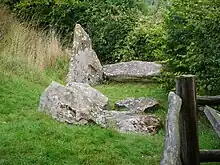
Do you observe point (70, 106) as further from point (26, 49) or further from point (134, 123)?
point (26, 49)

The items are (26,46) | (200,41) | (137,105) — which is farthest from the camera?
(26,46)

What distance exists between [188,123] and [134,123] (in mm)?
3147

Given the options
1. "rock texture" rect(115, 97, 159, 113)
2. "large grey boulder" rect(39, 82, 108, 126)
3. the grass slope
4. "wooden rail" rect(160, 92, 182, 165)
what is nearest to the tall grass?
"rock texture" rect(115, 97, 159, 113)

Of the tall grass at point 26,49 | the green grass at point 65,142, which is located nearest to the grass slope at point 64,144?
the green grass at point 65,142

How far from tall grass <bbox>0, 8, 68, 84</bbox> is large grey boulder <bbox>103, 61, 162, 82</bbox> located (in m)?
1.31

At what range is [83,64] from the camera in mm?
11273

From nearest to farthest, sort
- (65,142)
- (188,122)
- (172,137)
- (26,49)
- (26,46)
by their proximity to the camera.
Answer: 1. (172,137)
2. (188,122)
3. (65,142)
4. (26,49)
5. (26,46)

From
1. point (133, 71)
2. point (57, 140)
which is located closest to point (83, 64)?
point (133, 71)

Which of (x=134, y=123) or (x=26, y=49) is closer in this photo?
(x=134, y=123)

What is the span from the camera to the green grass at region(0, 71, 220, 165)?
4895 mm

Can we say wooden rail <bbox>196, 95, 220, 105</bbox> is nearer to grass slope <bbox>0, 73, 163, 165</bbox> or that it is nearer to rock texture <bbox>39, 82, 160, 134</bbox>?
grass slope <bbox>0, 73, 163, 165</bbox>

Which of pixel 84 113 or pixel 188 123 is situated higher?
pixel 188 123

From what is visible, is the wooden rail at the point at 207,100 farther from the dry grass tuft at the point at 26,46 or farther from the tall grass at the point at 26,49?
the dry grass tuft at the point at 26,46

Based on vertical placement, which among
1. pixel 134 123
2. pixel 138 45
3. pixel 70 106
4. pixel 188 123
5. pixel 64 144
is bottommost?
pixel 134 123
